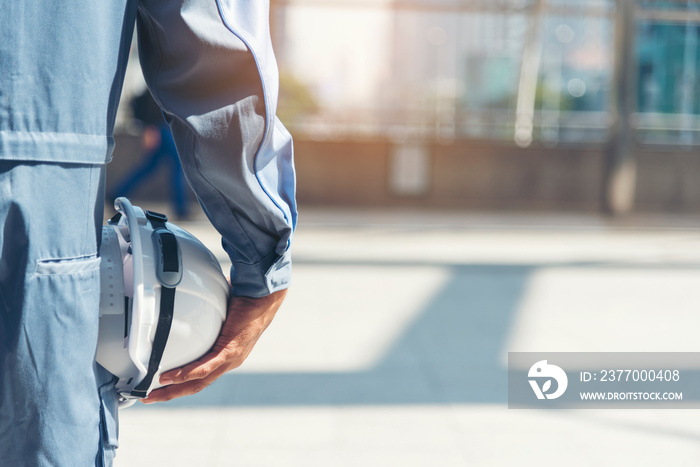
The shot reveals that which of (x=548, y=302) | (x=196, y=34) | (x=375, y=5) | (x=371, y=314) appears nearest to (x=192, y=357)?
(x=196, y=34)

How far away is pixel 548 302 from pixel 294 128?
549 cm

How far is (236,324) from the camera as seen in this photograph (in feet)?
4.16

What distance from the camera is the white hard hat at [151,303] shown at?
1.18m

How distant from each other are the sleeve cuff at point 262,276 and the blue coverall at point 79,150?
84 millimetres

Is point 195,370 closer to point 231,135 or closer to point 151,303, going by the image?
point 151,303

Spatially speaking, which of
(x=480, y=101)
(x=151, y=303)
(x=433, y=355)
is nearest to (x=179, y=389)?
(x=151, y=303)

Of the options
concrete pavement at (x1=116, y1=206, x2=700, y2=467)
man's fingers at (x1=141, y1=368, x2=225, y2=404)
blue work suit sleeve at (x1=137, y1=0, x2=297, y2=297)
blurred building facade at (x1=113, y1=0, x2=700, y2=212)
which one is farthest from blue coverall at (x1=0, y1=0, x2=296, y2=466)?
blurred building facade at (x1=113, y1=0, x2=700, y2=212)

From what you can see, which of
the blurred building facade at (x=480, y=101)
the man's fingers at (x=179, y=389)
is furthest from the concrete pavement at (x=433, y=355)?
the blurred building facade at (x=480, y=101)

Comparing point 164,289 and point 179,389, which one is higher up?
point 164,289

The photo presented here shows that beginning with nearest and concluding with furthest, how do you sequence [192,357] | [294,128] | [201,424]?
[192,357] → [201,424] → [294,128]

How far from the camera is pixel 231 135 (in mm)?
1135

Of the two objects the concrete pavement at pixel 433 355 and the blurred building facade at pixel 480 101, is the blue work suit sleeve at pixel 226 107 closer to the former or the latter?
the concrete pavement at pixel 433 355

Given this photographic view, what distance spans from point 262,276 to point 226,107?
0.87 feet

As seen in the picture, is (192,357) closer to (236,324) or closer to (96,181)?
(236,324)
